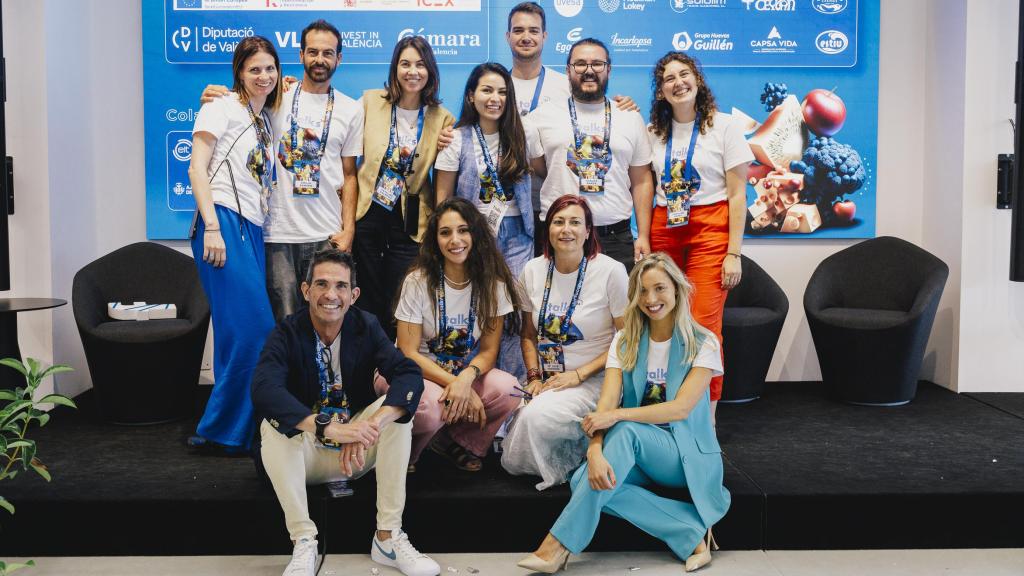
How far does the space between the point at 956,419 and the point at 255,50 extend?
339 cm

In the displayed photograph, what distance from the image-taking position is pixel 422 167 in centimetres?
383

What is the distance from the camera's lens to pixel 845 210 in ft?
17.2

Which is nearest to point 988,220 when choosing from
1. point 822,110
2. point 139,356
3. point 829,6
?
point 822,110

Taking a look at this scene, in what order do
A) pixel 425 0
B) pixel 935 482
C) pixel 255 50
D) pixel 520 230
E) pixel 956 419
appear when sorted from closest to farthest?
pixel 935 482 → pixel 255 50 → pixel 520 230 → pixel 956 419 → pixel 425 0

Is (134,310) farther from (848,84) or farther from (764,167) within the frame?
(848,84)

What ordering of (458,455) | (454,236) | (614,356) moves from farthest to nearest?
(458,455) < (454,236) < (614,356)

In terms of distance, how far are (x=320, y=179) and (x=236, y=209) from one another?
34 centimetres

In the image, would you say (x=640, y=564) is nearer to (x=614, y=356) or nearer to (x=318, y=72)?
(x=614, y=356)

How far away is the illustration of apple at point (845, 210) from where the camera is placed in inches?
206

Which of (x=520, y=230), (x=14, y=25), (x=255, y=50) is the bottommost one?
(x=520, y=230)

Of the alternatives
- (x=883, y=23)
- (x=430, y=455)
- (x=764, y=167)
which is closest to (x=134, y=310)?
(x=430, y=455)

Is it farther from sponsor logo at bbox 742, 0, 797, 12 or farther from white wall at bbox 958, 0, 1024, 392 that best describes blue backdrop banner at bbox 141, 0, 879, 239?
white wall at bbox 958, 0, 1024, 392

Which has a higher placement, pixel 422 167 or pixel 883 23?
pixel 883 23

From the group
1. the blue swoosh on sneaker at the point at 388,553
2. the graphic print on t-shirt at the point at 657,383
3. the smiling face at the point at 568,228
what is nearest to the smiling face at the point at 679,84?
the smiling face at the point at 568,228
